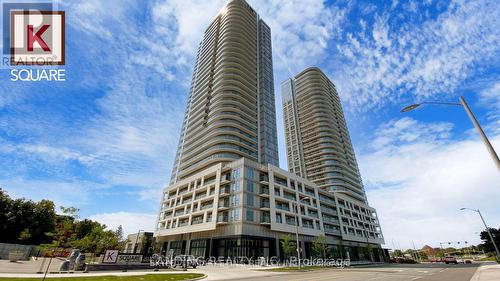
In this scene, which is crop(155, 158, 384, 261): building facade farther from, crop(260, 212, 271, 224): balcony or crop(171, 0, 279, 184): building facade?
crop(171, 0, 279, 184): building facade

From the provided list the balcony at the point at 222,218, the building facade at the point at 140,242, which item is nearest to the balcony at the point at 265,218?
the balcony at the point at 222,218

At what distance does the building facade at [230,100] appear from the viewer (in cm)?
6531

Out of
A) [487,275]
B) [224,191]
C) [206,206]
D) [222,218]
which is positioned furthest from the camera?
[206,206]

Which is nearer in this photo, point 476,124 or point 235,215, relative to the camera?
point 476,124

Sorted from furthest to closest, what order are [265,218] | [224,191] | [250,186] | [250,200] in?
[224,191]
[250,186]
[265,218]
[250,200]

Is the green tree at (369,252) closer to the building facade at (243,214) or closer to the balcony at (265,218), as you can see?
the building facade at (243,214)

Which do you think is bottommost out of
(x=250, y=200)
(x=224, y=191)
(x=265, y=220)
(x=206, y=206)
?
(x=265, y=220)

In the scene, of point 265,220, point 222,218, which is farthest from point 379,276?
point 222,218

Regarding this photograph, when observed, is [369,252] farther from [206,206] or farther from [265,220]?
[206,206]

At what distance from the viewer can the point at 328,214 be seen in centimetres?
6962

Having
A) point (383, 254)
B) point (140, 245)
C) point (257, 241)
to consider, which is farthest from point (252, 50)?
point (383, 254)

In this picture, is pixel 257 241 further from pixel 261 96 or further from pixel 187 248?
pixel 261 96

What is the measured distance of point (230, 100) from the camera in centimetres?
6962

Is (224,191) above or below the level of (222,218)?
above
